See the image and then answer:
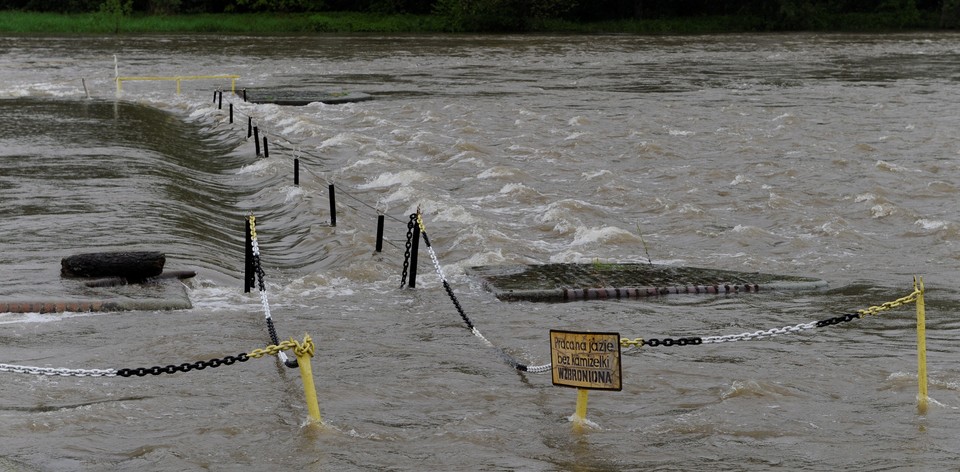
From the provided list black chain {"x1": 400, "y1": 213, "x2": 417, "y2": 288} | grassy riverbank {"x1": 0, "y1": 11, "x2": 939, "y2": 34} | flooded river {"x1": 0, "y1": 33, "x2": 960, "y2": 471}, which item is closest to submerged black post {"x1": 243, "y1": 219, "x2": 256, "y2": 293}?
flooded river {"x1": 0, "y1": 33, "x2": 960, "y2": 471}

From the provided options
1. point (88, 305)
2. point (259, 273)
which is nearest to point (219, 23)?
point (88, 305)

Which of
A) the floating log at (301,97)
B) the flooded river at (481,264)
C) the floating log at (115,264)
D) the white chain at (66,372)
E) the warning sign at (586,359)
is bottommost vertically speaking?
the floating log at (301,97)

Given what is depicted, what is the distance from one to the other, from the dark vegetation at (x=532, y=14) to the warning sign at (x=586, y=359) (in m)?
77.5

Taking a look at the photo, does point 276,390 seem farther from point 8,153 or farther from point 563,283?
point 8,153

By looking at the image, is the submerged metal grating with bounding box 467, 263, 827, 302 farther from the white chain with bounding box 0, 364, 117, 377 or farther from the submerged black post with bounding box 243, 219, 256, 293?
the white chain with bounding box 0, 364, 117, 377

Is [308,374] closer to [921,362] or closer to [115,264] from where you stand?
[921,362]

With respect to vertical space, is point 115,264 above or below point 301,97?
above

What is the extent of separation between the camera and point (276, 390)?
408 inches

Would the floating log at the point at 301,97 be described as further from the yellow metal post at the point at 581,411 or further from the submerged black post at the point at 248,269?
the yellow metal post at the point at 581,411

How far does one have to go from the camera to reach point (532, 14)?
87688 millimetres

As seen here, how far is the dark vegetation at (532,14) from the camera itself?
8625cm

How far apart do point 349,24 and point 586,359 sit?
7954 centimetres

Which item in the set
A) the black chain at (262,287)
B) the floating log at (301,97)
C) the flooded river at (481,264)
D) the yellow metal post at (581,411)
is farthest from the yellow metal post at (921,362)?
the floating log at (301,97)

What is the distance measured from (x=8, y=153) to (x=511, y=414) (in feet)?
57.1
